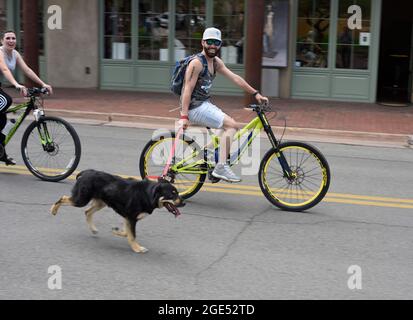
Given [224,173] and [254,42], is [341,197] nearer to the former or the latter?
[224,173]

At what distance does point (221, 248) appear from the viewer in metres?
5.67

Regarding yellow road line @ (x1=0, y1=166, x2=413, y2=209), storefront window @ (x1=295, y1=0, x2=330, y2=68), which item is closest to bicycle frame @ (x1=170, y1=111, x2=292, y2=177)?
yellow road line @ (x1=0, y1=166, x2=413, y2=209)

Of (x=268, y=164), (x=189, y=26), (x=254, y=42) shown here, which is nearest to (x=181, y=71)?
(x=268, y=164)

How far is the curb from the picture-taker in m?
11.7

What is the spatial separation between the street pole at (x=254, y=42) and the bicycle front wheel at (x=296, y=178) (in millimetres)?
7614

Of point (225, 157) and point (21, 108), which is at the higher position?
point (21, 108)

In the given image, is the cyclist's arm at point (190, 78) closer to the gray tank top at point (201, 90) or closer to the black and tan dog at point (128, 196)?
the gray tank top at point (201, 90)

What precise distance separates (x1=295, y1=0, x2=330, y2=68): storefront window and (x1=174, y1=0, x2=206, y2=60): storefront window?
2502mm

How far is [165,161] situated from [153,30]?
1085 centimetres

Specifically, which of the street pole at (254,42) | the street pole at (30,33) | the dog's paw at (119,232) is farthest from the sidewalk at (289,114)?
the dog's paw at (119,232)

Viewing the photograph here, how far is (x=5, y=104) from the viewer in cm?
798

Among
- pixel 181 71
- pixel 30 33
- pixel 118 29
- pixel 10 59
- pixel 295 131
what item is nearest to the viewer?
pixel 181 71

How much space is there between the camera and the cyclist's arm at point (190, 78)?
670cm

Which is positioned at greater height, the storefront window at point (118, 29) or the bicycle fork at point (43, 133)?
the storefront window at point (118, 29)
